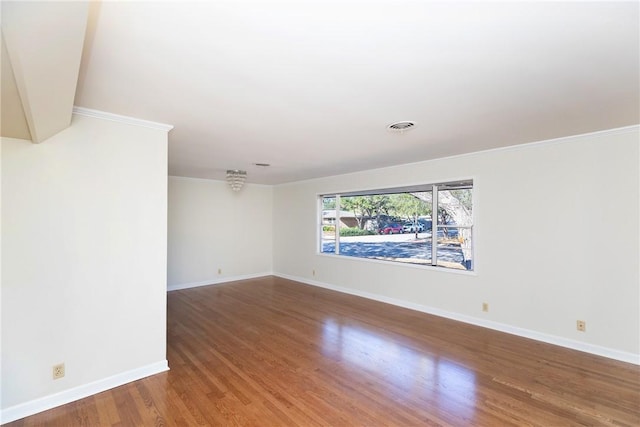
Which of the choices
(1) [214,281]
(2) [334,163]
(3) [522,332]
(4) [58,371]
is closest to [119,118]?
(4) [58,371]

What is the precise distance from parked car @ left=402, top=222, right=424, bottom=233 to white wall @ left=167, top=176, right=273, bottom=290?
3.69 meters

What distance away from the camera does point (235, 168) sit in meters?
5.16

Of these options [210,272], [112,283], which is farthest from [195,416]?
[210,272]

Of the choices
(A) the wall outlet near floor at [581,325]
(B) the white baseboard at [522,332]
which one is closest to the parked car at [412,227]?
(B) the white baseboard at [522,332]

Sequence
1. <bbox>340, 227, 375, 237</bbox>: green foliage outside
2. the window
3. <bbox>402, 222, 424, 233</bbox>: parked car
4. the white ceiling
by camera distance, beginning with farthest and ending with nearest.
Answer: <bbox>340, 227, 375, 237</bbox>: green foliage outside < <bbox>402, 222, 424, 233</bbox>: parked car < the window < the white ceiling

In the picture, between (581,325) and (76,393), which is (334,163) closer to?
(581,325)

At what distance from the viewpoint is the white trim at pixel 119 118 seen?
2408 mm

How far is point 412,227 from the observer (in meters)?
5.04

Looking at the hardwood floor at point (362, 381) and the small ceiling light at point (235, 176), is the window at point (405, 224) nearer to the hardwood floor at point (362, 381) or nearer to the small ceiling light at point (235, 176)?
the hardwood floor at point (362, 381)

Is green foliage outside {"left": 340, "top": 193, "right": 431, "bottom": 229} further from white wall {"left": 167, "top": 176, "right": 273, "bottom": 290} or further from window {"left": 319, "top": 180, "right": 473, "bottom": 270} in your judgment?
white wall {"left": 167, "top": 176, "right": 273, "bottom": 290}

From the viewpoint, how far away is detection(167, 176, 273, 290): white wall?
6.09 metres

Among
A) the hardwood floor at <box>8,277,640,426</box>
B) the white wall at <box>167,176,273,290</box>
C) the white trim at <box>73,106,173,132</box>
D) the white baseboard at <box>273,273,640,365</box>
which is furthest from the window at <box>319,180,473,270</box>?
the white trim at <box>73,106,173,132</box>

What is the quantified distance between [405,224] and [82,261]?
4.40 m

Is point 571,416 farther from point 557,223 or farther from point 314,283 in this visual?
point 314,283
